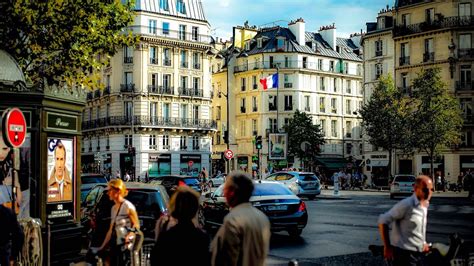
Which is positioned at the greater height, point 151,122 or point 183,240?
point 151,122

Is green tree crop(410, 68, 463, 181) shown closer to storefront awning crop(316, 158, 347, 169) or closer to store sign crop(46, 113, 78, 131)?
storefront awning crop(316, 158, 347, 169)

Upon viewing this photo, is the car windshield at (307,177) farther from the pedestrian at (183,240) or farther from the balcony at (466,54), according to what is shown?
the balcony at (466,54)

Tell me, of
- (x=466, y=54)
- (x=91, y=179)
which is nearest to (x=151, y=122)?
(x=466, y=54)

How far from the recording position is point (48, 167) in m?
11.0

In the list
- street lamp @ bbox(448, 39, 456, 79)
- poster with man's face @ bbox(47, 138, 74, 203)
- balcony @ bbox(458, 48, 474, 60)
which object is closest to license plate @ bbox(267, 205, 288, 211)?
poster with man's face @ bbox(47, 138, 74, 203)

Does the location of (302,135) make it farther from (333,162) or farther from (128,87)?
(128,87)

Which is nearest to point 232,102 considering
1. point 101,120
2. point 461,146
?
point 101,120

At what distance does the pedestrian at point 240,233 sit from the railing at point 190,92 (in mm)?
65197

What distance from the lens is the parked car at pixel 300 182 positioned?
35625 mm

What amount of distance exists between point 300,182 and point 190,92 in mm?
36895

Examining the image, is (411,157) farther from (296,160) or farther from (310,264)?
(310,264)

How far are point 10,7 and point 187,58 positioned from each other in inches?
2116

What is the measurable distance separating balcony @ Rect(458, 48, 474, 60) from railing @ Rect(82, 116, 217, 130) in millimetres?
27427

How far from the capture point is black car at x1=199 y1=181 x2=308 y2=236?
633 inches
